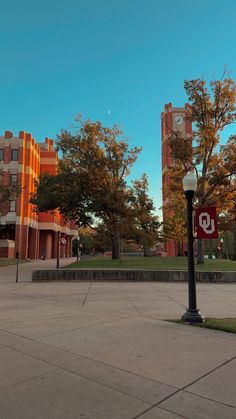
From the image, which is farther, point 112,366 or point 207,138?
point 207,138

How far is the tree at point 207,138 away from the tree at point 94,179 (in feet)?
21.2

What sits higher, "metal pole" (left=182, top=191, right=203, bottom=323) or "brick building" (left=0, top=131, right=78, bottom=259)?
"brick building" (left=0, top=131, right=78, bottom=259)

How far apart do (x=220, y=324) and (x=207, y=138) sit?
18060 mm

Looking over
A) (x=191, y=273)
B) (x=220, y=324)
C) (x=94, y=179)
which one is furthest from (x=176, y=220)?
(x=220, y=324)

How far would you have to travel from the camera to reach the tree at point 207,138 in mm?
23469

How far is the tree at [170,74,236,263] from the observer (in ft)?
77.0

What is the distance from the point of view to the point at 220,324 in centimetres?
681

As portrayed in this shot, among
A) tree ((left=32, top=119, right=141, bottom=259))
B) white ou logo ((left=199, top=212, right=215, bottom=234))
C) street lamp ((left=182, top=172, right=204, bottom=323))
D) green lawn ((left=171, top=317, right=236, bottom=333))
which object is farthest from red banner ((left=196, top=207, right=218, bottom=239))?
tree ((left=32, top=119, right=141, bottom=259))

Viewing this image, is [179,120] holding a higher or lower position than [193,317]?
higher

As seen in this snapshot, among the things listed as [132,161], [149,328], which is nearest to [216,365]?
[149,328]

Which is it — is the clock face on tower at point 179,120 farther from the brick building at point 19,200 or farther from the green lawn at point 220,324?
the green lawn at point 220,324

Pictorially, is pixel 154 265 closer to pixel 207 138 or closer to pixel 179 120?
pixel 207 138

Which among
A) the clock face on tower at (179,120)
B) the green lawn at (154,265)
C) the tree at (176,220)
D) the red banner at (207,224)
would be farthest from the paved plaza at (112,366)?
A: the clock face on tower at (179,120)

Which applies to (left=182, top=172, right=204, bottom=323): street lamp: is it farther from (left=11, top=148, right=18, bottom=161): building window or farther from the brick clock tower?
the brick clock tower
